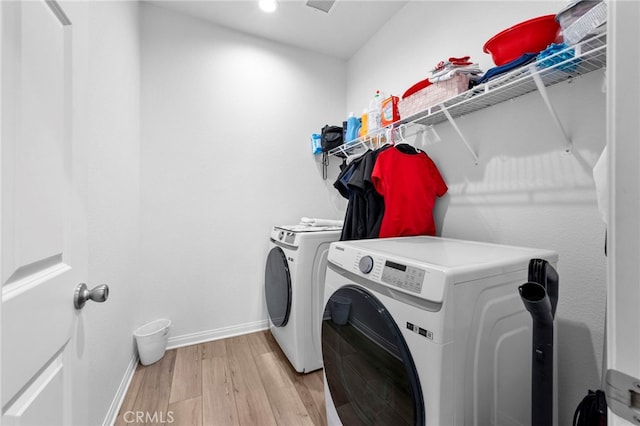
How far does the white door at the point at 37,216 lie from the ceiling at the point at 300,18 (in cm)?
186

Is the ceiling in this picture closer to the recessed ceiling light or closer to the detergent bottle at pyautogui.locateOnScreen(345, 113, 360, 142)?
the recessed ceiling light

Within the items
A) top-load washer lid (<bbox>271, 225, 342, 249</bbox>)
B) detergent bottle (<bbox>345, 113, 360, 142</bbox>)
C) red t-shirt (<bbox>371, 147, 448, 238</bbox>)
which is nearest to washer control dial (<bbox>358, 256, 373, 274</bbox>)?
red t-shirt (<bbox>371, 147, 448, 238</bbox>)

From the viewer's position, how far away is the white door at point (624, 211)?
0.34 m

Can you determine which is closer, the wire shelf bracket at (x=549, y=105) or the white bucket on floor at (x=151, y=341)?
the wire shelf bracket at (x=549, y=105)

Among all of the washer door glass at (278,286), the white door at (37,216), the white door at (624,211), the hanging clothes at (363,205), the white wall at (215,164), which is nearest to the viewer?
the white door at (624,211)

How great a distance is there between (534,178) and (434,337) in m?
1.00

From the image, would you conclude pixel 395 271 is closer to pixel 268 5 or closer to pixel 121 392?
pixel 121 392

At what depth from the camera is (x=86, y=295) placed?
698 mm

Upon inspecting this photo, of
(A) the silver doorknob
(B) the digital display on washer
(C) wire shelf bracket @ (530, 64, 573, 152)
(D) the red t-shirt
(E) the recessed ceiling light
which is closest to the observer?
(A) the silver doorknob

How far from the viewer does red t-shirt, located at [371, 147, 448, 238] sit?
1.58 m

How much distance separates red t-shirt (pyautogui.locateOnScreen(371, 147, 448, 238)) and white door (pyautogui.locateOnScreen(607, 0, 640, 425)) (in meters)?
1.21

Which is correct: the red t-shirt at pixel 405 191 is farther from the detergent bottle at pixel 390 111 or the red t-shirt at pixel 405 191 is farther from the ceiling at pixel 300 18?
the ceiling at pixel 300 18

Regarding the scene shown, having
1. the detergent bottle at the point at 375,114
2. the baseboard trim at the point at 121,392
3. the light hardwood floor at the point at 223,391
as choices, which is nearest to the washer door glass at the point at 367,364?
the light hardwood floor at the point at 223,391

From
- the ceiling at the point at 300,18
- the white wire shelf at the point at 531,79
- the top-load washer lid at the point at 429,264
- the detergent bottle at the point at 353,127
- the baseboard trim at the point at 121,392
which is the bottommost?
the baseboard trim at the point at 121,392
